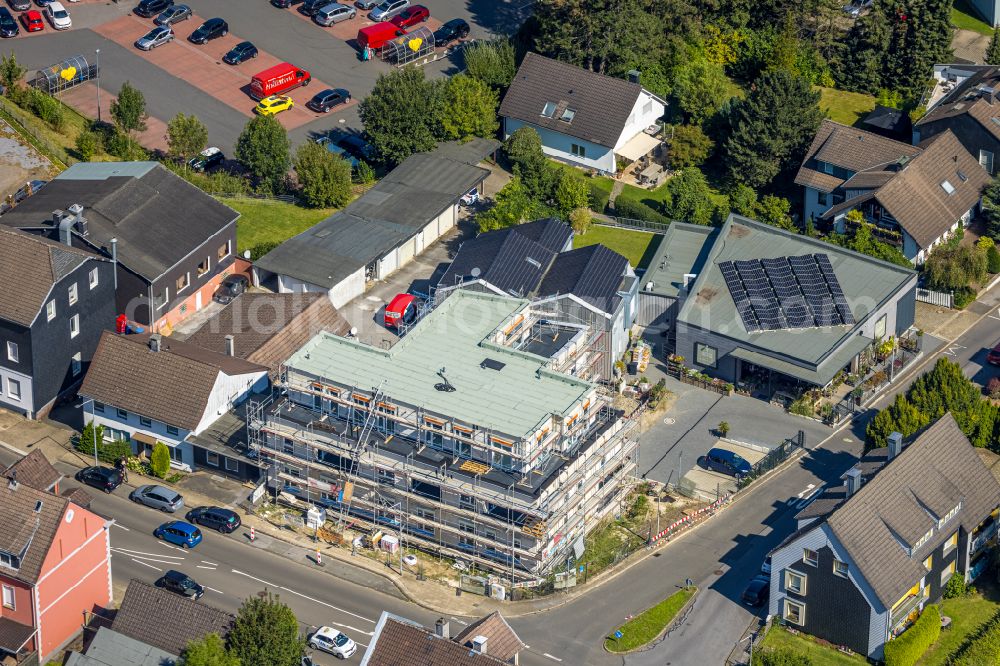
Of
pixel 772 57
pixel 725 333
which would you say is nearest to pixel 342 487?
pixel 725 333

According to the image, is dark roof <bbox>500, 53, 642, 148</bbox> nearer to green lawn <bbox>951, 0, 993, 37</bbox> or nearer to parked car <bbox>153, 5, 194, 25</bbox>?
parked car <bbox>153, 5, 194, 25</bbox>

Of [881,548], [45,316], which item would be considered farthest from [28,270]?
[881,548]

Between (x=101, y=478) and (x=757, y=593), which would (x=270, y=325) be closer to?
(x=101, y=478)

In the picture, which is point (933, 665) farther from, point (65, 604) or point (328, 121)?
point (328, 121)

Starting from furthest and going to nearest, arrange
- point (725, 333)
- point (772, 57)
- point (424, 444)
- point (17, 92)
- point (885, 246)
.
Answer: point (772, 57) → point (17, 92) → point (885, 246) → point (725, 333) → point (424, 444)

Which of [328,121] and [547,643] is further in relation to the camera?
[328,121]

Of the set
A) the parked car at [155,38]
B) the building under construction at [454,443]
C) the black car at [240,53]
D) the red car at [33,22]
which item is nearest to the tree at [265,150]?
the black car at [240,53]

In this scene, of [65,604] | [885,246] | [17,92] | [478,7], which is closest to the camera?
[65,604]

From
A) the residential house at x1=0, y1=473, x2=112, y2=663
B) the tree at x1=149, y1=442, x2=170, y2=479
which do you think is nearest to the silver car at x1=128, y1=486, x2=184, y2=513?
Answer: the tree at x1=149, y1=442, x2=170, y2=479
